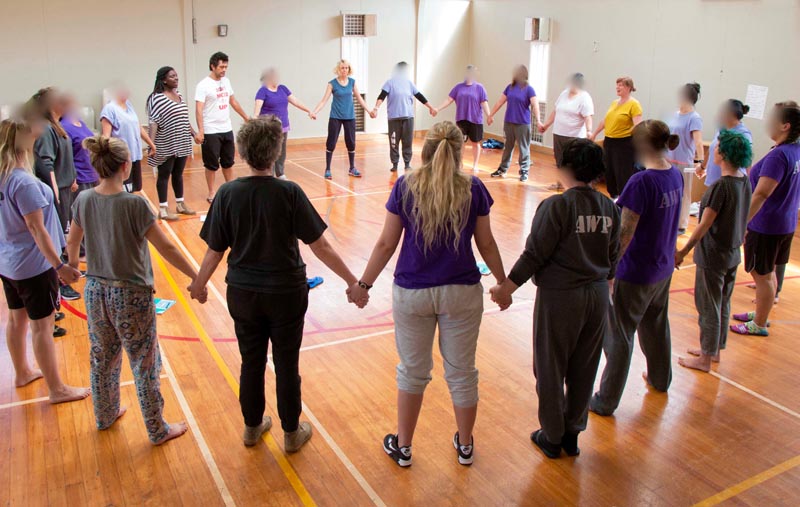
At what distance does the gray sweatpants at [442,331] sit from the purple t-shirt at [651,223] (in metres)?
1.09

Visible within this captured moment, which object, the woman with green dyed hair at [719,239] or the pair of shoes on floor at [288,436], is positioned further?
the woman with green dyed hair at [719,239]

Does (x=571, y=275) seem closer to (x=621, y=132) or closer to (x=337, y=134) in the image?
(x=621, y=132)

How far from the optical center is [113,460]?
3.53 meters

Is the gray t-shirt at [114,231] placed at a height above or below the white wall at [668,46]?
below

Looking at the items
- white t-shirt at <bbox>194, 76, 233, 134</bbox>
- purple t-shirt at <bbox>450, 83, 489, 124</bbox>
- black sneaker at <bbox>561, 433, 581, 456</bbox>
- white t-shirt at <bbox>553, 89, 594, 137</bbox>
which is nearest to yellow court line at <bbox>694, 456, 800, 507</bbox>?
black sneaker at <bbox>561, 433, 581, 456</bbox>

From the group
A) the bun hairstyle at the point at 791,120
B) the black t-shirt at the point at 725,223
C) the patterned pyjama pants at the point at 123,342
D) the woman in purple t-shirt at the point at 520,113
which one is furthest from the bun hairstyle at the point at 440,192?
the woman in purple t-shirt at the point at 520,113

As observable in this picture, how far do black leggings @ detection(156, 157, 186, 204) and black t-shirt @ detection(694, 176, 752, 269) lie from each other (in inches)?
234

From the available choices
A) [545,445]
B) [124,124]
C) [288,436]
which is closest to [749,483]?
[545,445]

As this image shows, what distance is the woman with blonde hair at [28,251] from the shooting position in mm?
3637

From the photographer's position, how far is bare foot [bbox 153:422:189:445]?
12.1 ft

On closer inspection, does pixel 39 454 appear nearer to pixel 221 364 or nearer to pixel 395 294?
pixel 221 364

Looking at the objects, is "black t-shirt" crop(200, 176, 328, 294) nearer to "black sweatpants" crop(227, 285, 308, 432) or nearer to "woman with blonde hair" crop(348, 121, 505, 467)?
"black sweatpants" crop(227, 285, 308, 432)

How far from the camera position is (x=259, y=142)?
3.10 metres

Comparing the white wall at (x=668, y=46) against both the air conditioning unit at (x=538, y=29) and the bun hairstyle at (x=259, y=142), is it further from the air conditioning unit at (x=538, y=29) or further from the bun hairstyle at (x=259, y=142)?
the bun hairstyle at (x=259, y=142)
